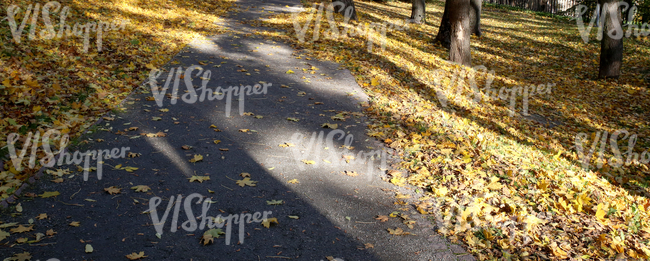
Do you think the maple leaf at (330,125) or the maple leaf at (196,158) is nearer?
the maple leaf at (196,158)

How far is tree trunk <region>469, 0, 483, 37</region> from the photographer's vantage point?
15064 mm

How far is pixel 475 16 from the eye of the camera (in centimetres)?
1584

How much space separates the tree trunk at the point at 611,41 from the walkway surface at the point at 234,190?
329 inches

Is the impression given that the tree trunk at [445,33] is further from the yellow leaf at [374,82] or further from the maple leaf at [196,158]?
the maple leaf at [196,158]

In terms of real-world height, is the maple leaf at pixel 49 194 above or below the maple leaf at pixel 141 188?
above

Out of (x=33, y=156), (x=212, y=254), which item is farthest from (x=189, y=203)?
(x=33, y=156)

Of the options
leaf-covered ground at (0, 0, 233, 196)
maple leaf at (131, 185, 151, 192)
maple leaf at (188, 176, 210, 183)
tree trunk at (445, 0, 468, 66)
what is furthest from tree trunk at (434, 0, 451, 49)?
maple leaf at (131, 185, 151, 192)

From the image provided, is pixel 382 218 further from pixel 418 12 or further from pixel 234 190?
pixel 418 12

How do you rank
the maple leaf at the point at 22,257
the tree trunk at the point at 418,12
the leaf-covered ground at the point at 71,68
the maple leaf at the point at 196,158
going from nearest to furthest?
the maple leaf at the point at 22,257, the maple leaf at the point at 196,158, the leaf-covered ground at the point at 71,68, the tree trunk at the point at 418,12

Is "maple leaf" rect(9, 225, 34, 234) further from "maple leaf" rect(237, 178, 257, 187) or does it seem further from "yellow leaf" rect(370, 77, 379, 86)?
"yellow leaf" rect(370, 77, 379, 86)

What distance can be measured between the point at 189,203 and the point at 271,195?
2.82 feet

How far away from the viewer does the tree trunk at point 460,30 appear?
10.6 m

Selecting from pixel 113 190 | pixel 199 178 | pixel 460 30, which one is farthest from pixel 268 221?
pixel 460 30

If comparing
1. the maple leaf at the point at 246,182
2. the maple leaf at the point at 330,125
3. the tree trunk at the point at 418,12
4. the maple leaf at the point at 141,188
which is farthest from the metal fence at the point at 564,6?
the maple leaf at the point at 141,188
